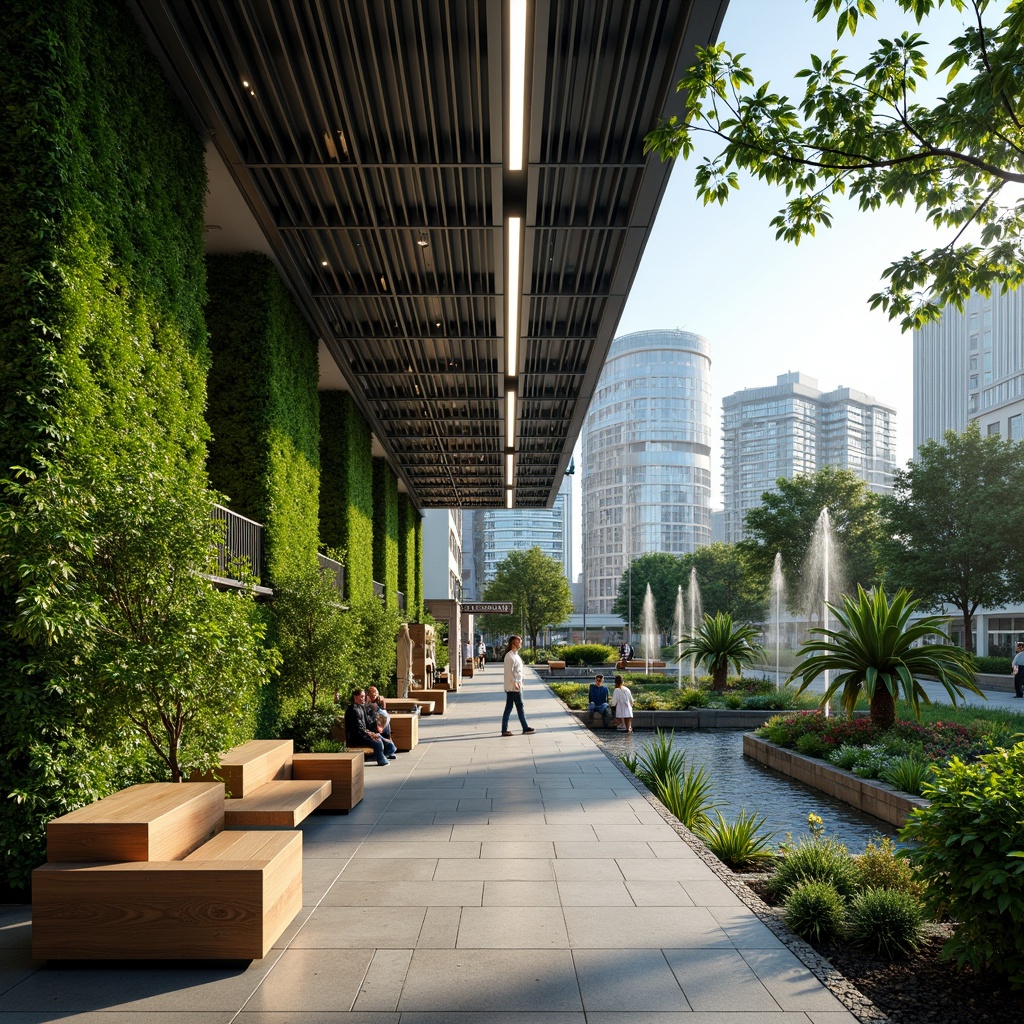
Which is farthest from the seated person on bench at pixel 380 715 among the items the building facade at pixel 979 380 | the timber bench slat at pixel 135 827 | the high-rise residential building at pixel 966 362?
the high-rise residential building at pixel 966 362

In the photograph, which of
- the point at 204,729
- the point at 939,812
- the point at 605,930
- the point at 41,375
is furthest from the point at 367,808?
the point at 939,812

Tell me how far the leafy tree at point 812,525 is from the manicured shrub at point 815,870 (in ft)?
151

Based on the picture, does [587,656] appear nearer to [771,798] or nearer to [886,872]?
[771,798]

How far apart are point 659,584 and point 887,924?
94.6 m

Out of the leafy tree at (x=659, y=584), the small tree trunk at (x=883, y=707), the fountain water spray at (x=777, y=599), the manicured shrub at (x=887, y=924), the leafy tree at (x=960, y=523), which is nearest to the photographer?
the manicured shrub at (x=887, y=924)

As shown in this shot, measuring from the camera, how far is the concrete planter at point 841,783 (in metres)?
10.7

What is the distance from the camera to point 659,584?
9919 centimetres

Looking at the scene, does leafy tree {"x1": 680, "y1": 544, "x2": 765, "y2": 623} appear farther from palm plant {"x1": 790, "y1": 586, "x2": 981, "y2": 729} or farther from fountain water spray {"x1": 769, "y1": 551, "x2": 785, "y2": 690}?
palm plant {"x1": 790, "y1": 586, "x2": 981, "y2": 729}

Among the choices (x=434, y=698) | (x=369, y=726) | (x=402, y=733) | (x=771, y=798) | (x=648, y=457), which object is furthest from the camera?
(x=648, y=457)

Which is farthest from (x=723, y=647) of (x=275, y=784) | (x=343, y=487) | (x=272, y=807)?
(x=272, y=807)

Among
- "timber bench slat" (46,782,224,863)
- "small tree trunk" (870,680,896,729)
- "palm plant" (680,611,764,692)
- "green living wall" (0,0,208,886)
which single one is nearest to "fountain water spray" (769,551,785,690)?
"palm plant" (680,611,764,692)

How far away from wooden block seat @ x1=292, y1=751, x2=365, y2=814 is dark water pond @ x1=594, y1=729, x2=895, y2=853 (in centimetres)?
461

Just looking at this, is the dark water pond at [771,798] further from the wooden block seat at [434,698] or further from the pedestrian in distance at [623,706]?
the wooden block seat at [434,698]

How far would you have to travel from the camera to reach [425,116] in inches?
416
